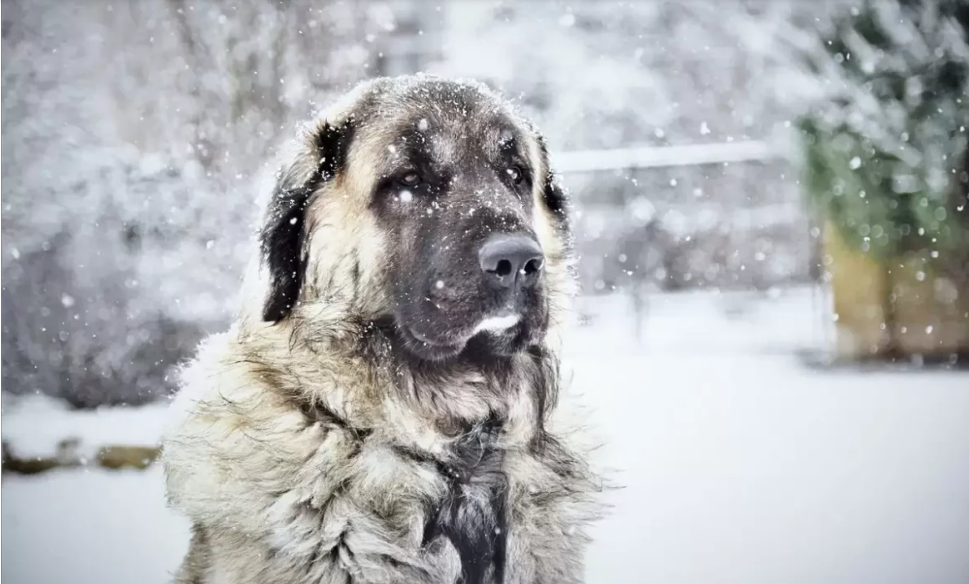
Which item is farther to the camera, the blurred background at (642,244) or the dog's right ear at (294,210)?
the blurred background at (642,244)

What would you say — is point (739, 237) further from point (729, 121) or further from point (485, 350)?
point (485, 350)

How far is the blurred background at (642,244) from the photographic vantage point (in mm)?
1739

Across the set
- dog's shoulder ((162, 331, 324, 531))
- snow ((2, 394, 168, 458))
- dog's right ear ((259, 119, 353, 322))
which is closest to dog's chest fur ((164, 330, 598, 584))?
dog's shoulder ((162, 331, 324, 531))

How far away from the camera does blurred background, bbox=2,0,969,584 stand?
68.5 inches

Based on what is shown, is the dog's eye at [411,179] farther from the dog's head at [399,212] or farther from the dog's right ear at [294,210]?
the dog's right ear at [294,210]

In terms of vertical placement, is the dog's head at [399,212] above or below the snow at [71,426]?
above

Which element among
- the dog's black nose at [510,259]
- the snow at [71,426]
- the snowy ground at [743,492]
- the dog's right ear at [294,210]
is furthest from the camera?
the snow at [71,426]

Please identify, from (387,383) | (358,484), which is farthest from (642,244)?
(358,484)

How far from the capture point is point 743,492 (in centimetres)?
179

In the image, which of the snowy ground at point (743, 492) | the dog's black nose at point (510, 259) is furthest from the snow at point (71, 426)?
the dog's black nose at point (510, 259)

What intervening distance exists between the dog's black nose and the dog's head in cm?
5

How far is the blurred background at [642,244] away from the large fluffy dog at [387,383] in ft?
1.23

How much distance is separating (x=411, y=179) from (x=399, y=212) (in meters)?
0.08

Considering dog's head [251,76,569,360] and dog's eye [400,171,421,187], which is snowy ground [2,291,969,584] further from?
dog's eye [400,171,421,187]
